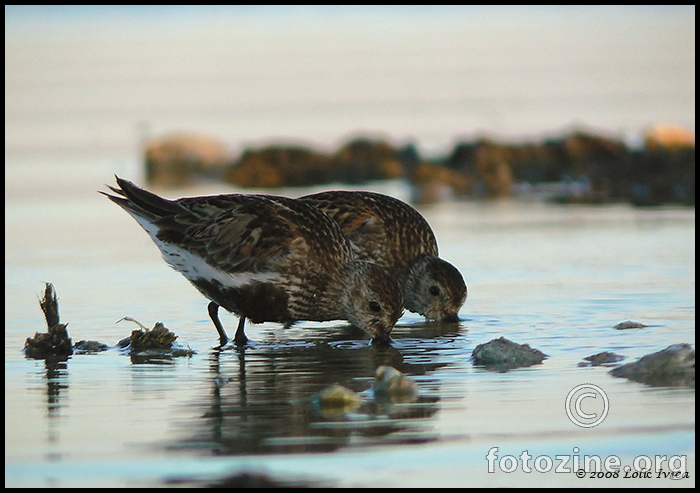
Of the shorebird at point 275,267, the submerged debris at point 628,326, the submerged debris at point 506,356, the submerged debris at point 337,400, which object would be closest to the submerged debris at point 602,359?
the submerged debris at point 506,356

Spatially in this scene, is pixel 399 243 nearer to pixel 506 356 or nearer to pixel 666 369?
pixel 506 356

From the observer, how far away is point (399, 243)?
11.0m

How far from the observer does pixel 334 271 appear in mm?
9586

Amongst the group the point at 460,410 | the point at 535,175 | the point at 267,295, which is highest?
the point at 535,175

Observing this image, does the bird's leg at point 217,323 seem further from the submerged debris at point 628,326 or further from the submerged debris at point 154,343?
the submerged debris at point 628,326

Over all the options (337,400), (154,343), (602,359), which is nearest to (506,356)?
(602,359)

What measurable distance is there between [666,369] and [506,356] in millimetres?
1146

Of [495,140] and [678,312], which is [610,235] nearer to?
[678,312]

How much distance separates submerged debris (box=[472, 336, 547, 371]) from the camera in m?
7.86

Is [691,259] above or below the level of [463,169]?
below

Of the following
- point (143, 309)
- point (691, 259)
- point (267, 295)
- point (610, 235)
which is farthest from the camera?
point (610, 235)

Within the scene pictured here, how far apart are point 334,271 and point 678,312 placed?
305 cm

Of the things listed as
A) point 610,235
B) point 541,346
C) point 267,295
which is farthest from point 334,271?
point 610,235

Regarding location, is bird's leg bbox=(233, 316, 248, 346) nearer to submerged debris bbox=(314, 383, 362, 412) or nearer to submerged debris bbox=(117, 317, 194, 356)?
submerged debris bbox=(117, 317, 194, 356)
